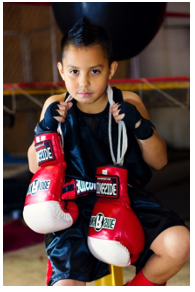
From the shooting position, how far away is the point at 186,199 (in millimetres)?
2242

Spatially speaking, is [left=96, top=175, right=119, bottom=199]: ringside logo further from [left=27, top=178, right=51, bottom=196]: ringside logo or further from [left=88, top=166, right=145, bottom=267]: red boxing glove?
[left=27, top=178, right=51, bottom=196]: ringside logo

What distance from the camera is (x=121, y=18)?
1.10 meters

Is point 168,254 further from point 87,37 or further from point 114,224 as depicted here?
point 87,37

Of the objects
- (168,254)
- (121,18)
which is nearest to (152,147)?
(168,254)

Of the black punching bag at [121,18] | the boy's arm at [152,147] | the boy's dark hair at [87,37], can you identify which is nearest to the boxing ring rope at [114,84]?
the black punching bag at [121,18]

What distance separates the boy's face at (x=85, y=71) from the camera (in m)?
0.74

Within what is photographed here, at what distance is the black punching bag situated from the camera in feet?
3.60

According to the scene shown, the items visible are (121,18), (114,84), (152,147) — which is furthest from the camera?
(114,84)

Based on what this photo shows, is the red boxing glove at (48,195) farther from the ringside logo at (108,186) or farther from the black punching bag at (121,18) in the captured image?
the black punching bag at (121,18)

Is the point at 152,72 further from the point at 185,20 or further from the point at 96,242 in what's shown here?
the point at 96,242

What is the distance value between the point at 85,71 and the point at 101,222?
1.01 feet

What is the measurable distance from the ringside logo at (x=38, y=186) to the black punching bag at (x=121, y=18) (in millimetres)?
514
